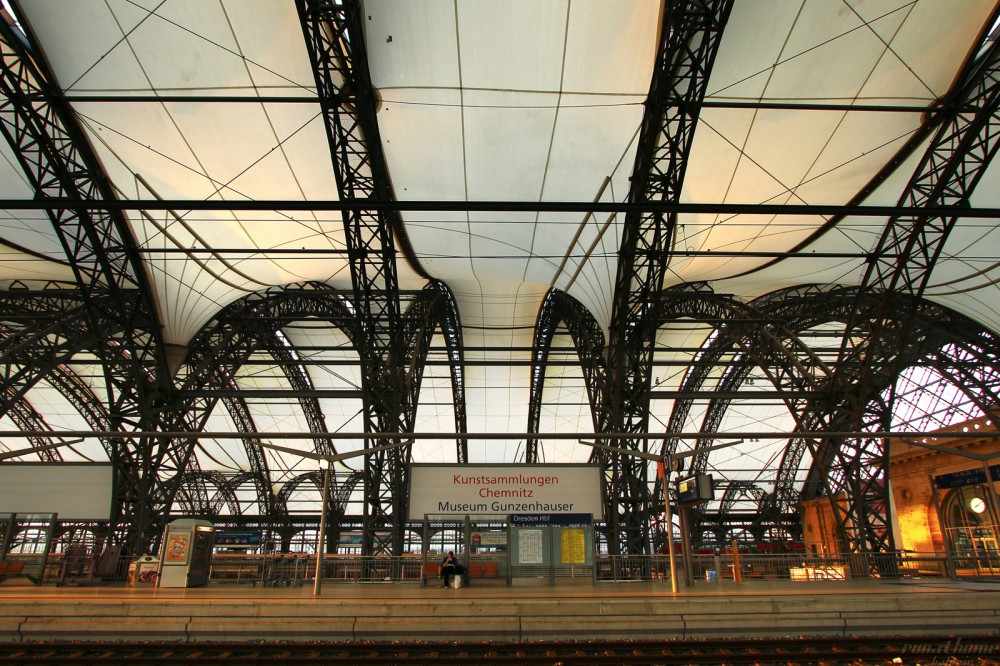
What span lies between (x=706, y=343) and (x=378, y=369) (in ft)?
84.9

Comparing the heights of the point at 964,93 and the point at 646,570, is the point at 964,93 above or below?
above

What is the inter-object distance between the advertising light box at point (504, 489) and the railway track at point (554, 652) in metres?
9.09

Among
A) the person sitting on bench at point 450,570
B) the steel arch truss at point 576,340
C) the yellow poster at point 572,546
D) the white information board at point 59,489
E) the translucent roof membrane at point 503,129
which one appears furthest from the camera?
the steel arch truss at point 576,340

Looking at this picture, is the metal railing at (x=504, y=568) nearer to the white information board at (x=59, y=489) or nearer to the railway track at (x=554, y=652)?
the white information board at (x=59, y=489)

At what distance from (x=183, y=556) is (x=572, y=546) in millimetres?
12324

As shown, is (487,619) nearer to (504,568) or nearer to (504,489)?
(504,489)

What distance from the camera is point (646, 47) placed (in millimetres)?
17734

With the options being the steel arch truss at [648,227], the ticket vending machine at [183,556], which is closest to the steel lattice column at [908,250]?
the steel arch truss at [648,227]

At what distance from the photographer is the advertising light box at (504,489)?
786 inches

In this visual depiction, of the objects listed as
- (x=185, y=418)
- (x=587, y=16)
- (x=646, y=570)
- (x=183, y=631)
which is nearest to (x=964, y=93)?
(x=587, y=16)

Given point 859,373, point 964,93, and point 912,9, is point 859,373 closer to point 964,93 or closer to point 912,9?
point 964,93

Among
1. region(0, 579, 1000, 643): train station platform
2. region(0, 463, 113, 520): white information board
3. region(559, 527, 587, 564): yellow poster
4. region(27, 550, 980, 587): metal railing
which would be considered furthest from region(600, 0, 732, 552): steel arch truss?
region(0, 463, 113, 520): white information board

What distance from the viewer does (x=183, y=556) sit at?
1880 cm

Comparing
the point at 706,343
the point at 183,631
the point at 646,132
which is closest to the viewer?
the point at 183,631
